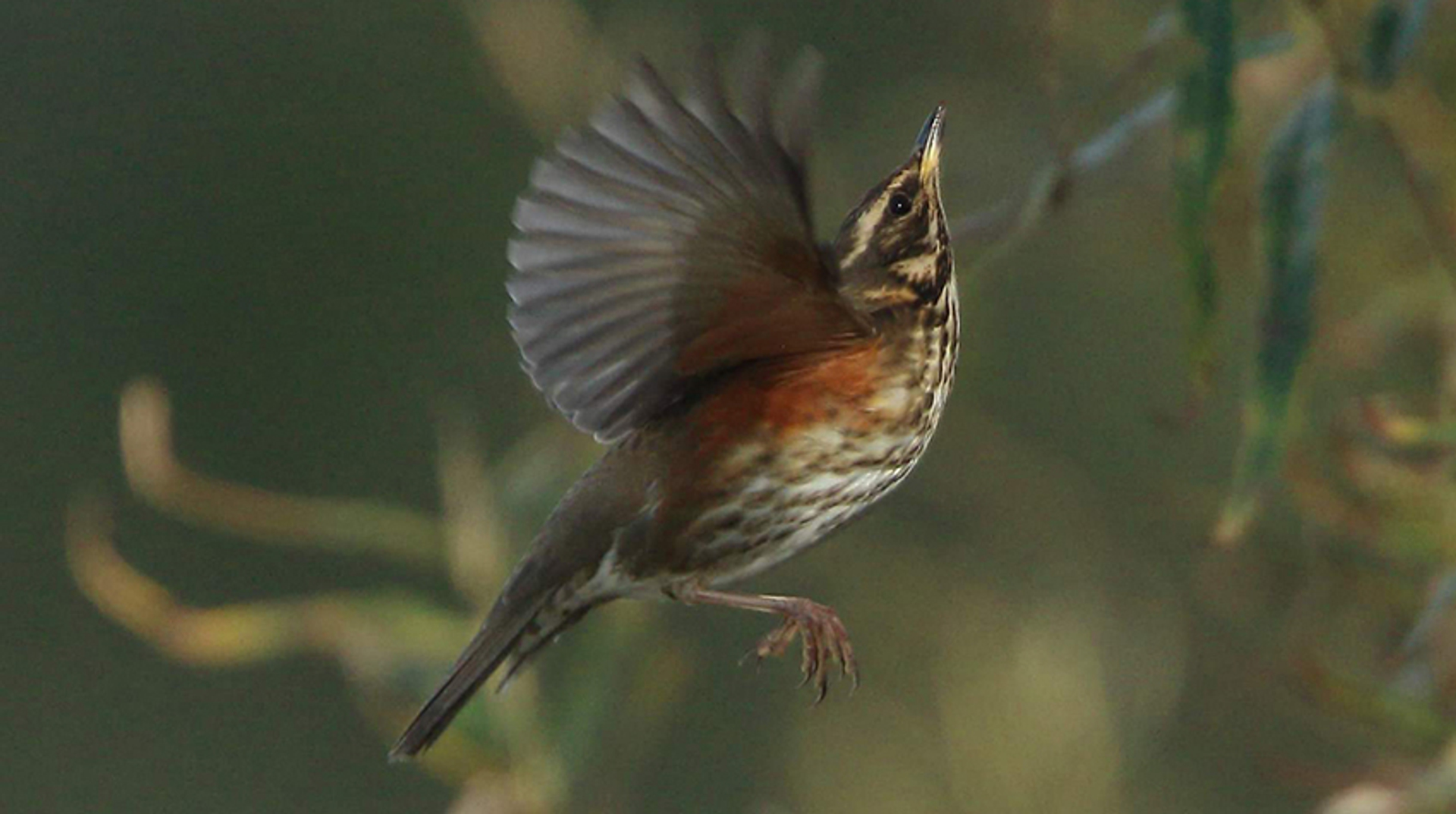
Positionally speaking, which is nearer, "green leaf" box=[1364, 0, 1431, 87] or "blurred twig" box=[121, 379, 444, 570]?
"green leaf" box=[1364, 0, 1431, 87]

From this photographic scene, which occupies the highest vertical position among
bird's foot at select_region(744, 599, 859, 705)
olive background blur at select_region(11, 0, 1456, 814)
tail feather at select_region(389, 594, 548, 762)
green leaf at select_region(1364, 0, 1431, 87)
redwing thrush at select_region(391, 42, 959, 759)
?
redwing thrush at select_region(391, 42, 959, 759)

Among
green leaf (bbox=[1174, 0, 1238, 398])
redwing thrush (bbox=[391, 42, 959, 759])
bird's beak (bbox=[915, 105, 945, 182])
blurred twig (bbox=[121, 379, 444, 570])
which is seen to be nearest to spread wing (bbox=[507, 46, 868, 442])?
redwing thrush (bbox=[391, 42, 959, 759])

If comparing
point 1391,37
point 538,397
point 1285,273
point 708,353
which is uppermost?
point 708,353

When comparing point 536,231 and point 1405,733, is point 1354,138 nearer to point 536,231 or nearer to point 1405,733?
point 1405,733

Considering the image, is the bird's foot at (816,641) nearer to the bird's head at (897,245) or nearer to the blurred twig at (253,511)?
the bird's head at (897,245)

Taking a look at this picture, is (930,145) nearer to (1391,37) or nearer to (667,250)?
(667,250)

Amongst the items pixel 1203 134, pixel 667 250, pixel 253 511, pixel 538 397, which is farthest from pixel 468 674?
pixel 538 397

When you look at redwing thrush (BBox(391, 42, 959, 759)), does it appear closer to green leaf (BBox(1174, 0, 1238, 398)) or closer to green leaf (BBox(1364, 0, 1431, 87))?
green leaf (BBox(1174, 0, 1238, 398))
